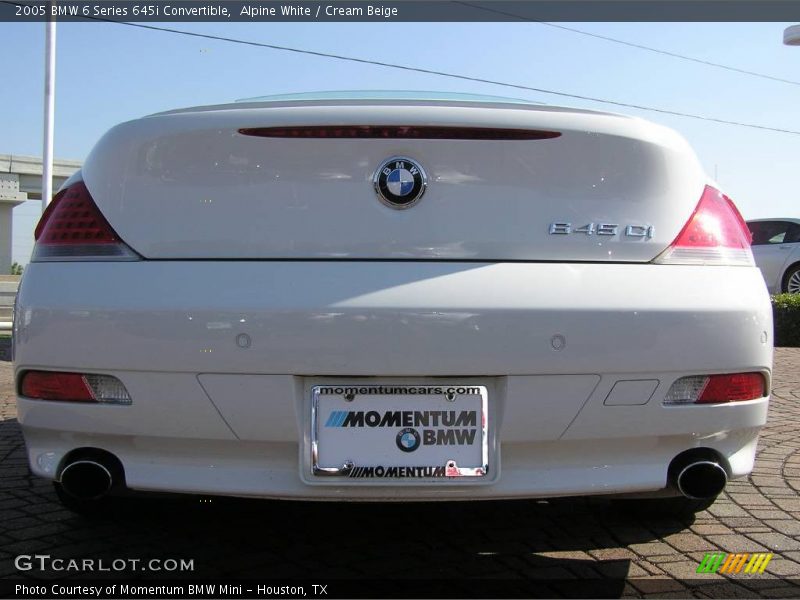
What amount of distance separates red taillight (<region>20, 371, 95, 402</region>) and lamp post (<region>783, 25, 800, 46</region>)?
21346 millimetres

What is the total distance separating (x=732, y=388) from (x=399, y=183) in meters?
1.05

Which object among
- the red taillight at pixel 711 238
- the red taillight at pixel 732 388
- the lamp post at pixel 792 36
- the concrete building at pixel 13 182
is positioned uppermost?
the lamp post at pixel 792 36

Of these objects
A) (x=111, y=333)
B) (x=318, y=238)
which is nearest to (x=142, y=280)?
(x=111, y=333)

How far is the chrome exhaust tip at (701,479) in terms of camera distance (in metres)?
2.26

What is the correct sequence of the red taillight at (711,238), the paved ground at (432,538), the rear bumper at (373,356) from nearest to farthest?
1. the rear bumper at (373,356)
2. the red taillight at (711,238)
3. the paved ground at (432,538)

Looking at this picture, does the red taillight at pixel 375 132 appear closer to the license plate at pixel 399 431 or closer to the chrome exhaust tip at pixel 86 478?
the license plate at pixel 399 431

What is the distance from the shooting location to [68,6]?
16156 millimetres

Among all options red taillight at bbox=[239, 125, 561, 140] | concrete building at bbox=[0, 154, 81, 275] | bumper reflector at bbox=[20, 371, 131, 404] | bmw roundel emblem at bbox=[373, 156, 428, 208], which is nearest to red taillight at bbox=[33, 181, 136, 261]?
bumper reflector at bbox=[20, 371, 131, 404]

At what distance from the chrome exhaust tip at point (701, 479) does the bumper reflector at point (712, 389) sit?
17 cm

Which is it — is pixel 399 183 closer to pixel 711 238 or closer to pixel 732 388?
pixel 711 238

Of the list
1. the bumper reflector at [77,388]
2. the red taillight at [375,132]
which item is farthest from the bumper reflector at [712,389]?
the bumper reflector at [77,388]

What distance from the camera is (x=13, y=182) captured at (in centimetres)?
3072

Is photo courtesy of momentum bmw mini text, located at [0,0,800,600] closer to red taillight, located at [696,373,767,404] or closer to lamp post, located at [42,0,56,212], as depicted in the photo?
red taillight, located at [696,373,767,404]

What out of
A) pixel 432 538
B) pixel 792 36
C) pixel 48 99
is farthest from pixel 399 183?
pixel 792 36
